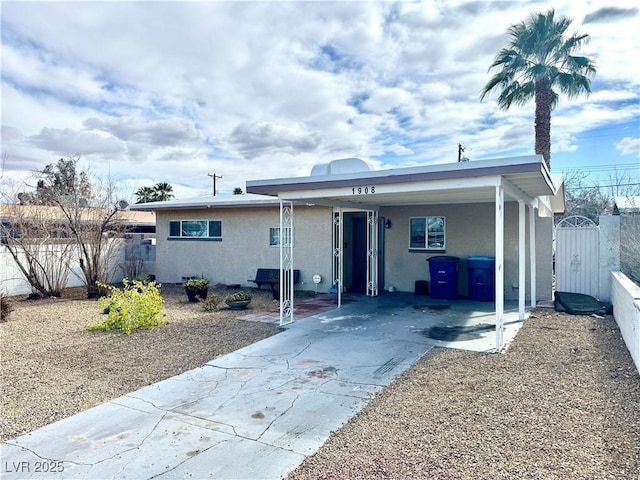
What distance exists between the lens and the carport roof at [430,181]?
560cm

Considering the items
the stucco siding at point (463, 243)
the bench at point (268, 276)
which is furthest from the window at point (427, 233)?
the bench at point (268, 276)

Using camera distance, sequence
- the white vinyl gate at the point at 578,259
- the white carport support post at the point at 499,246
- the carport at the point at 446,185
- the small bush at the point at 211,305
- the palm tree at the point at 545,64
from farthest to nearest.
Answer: the palm tree at the point at 545,64
the white vinyl gate at the point at 578,259
the small bush at the point at 211,305
the white carport support post at the point at 499,246
the carport at the point at 446,185

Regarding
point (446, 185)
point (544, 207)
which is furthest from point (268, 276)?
point (544, 207)

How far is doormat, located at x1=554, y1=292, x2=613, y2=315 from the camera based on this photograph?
8.67 metres

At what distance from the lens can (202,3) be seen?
7.60 metres

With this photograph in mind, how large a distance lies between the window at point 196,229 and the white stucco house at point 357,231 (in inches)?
1.5

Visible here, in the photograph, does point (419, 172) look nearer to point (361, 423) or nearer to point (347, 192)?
point (347, 192)

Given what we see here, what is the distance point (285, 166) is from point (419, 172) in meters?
18.8

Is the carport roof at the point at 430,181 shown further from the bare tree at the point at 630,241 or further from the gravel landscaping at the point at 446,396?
the bare tree at the point at 630,241

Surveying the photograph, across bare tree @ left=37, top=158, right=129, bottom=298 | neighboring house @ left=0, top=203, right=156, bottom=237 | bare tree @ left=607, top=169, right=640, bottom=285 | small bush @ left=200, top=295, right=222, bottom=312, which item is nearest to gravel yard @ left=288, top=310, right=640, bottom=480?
bare tree @ left=607, top=169, right=640, bottom=285

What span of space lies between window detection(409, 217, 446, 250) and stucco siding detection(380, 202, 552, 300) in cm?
14

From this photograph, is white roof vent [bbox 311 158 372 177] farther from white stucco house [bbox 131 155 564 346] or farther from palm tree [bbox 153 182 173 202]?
palm tree [bbox 153 182 173 202]

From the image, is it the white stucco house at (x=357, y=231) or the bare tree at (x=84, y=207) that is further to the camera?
the bare tree at (x=84, y=207)

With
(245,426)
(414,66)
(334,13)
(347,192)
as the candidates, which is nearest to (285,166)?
(414,66)
